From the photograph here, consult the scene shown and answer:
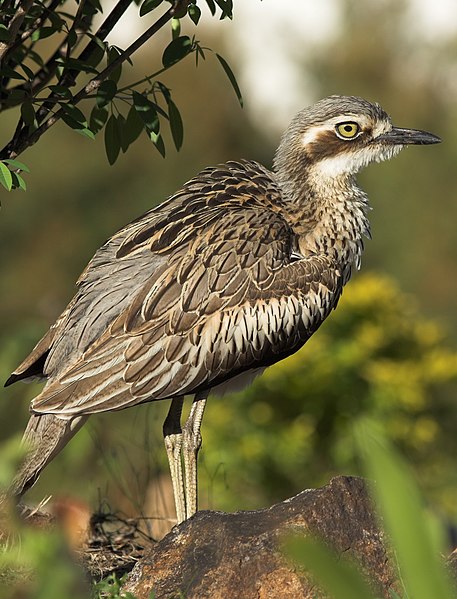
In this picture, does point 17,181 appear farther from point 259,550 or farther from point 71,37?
point 259,550

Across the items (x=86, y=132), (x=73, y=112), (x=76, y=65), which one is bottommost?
(x=86, y=132)

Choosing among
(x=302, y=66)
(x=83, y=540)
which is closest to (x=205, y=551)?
(x=83, y=540)

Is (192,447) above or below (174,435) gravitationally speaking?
Result: below

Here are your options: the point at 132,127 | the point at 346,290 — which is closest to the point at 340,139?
the point at 132,127

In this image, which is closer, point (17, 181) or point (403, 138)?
point (17, 181)

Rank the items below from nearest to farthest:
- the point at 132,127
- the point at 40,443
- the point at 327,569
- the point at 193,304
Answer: the point at 327,569 < the point at 132,127 < the point at 40,443 < the point at 193,304

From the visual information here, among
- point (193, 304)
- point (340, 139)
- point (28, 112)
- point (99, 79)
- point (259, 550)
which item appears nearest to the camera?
point (259, 550)

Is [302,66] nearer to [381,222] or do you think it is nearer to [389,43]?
[389,43]

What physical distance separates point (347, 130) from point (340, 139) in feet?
0.26

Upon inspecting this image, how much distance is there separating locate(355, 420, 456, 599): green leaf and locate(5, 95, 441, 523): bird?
3425 millimetres

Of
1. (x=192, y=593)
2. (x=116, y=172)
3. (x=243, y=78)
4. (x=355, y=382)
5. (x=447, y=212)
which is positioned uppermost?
(x=243, y=78)

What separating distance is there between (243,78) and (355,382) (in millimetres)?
12136

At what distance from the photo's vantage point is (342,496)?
4.50m

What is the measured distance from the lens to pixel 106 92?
4609mm
